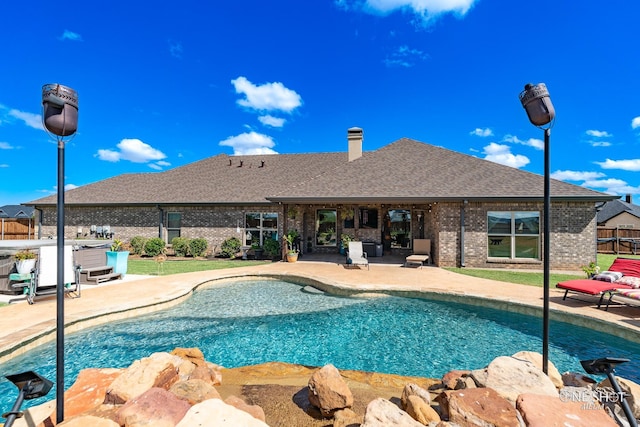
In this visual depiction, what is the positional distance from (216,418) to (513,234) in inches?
543

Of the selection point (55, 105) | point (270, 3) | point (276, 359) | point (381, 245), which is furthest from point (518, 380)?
point (270, 3)

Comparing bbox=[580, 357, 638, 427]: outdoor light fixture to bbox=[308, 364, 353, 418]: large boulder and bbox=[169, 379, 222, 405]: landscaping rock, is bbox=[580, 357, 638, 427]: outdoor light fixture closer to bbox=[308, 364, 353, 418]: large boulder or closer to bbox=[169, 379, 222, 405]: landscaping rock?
bbox=[308, 364, 353, 418]: large boulder

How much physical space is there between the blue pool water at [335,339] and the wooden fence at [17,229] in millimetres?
22680

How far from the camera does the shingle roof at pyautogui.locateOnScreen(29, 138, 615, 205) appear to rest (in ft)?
41.8

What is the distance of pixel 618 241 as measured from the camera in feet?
65.0

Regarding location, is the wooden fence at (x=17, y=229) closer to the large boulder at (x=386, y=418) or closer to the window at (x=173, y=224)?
the window at (x=173, y=224)

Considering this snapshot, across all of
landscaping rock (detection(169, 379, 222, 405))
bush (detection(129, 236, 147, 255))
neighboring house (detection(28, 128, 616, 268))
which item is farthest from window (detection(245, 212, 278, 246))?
landscaping rock (detection(169, 379, 222, 405))

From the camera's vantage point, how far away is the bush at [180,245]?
51.4 feet

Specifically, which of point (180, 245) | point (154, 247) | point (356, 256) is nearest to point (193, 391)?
point (356, 256)

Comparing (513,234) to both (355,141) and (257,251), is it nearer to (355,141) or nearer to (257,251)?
(355,141)

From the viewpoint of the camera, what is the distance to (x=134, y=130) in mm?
27562

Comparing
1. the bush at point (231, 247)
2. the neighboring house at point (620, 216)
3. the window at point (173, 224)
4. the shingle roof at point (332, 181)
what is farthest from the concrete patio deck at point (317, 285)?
the neighboring house at point (620, 216)

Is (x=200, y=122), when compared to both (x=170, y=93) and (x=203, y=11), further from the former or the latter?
(x=203, y=11)

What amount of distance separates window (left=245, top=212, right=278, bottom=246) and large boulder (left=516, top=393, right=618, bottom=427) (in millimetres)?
14265
